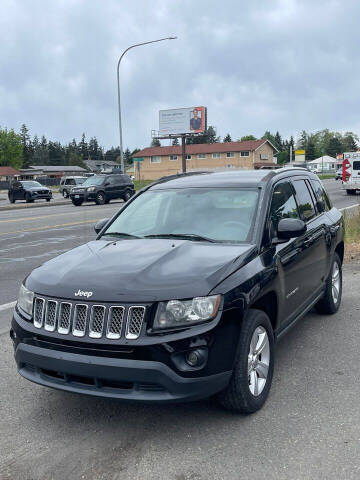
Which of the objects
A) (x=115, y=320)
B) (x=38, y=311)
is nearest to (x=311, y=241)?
(x=115, y=320)

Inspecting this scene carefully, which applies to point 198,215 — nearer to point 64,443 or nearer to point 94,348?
point 94,348

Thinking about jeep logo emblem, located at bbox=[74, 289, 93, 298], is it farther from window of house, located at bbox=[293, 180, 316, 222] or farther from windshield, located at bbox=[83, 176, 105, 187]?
windshield, located at bbox=[83, 176, 105, 187]

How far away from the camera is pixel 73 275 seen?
11.3 feet

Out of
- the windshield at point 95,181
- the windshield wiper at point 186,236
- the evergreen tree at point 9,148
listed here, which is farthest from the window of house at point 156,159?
the windshield wiper at point 186,236

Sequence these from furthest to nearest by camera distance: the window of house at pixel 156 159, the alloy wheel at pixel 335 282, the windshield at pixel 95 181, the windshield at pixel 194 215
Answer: the window of house at pixel 156 159
the windshield at pixel 95 181
the alloy wheel at pixel 335 282
the windshield at pixel 194 215

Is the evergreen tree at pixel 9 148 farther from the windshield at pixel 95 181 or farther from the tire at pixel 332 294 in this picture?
the tire at pixel 332 294

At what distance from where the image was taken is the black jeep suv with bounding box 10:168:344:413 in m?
3.06

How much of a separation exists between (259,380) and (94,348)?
1.24m

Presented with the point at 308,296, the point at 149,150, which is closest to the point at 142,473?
the point at 308,296

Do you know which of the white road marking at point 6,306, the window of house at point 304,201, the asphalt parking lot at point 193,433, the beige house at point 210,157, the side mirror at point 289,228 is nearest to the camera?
the asphalt parking lot at point 193,433

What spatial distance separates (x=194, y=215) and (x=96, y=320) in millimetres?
1629

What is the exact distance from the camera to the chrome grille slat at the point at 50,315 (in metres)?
3.25

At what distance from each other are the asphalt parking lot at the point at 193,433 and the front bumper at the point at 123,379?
34cm

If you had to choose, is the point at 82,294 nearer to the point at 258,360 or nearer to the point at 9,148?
the point at 258,360
